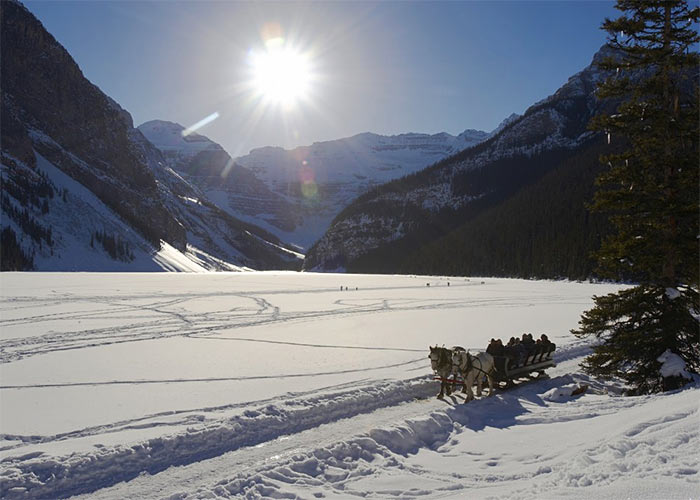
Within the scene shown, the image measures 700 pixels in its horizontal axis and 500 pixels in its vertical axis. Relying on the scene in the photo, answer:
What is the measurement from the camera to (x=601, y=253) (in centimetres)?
1152

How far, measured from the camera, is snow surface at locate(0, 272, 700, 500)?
6051 mm

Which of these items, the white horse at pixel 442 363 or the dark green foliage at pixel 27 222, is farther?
the dark green foliage at pixel 27 222

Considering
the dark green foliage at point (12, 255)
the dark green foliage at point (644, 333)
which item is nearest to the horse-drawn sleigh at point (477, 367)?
the dark green foliage at point (644, 333)

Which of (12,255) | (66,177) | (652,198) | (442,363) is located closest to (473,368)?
(442,363)

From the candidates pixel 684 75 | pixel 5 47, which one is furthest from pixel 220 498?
pixel 5 47

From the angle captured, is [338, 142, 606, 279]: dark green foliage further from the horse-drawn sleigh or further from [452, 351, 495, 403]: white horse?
[452, 351, 495, 403]: white horse

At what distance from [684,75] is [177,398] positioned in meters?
14.6

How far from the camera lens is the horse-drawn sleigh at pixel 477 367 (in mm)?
10492

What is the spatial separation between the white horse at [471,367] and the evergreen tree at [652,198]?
3.11 m

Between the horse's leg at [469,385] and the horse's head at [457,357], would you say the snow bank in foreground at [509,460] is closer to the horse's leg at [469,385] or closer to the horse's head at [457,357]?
the horse's leg at [469,385]

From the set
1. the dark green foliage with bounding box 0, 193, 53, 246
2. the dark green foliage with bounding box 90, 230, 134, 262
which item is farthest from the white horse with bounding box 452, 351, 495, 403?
the dark green foliage with bounding box 90, 230, 134, 262

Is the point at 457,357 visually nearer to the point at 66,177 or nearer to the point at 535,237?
the point at 535,237

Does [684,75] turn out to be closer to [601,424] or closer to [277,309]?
[601,424]

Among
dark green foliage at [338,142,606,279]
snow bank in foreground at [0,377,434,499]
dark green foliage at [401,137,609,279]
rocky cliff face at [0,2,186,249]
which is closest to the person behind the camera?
snow bank in foreground at [0,377,434,499]
